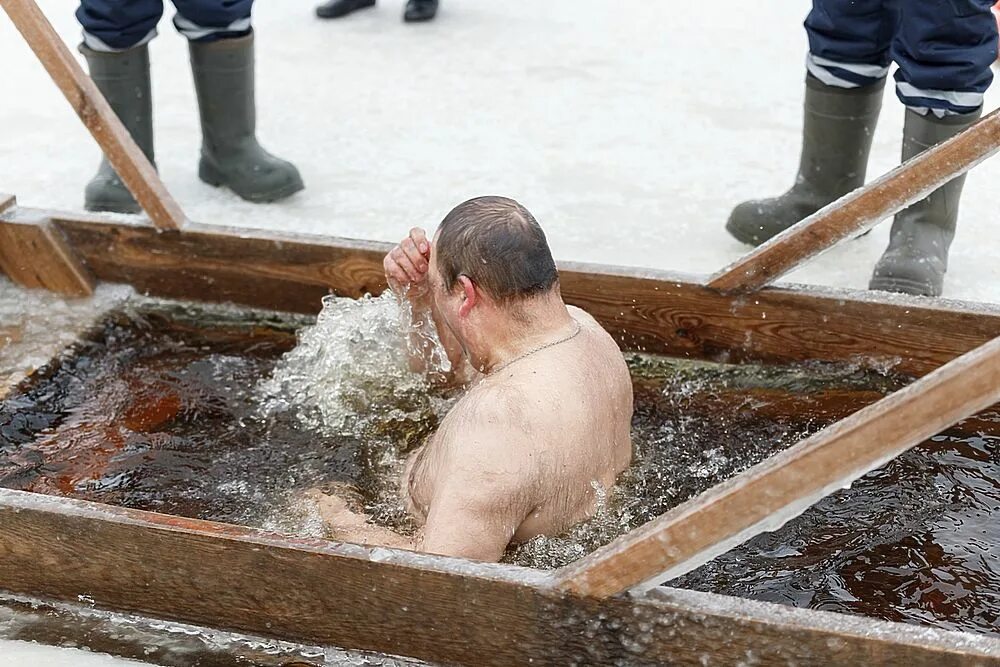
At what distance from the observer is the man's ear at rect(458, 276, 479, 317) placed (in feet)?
7.84

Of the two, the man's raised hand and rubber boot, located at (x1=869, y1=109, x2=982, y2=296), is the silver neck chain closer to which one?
the man's raised hand

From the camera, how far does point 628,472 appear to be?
2693mm

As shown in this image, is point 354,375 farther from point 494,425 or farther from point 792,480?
point 792,480

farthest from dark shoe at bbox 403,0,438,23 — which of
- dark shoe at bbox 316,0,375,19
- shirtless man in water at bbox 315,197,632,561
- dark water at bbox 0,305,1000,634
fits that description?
shirtless man in water at bbox 315,197,632,561

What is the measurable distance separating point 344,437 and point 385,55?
11.7ft

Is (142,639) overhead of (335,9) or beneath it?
overhead

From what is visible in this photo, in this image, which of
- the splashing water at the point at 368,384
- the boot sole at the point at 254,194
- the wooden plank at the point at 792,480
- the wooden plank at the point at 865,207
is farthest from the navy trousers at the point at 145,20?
the wooden plank at the point at 792,480

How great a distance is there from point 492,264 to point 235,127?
2361 millimetres

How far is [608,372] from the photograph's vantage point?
8.15 ft

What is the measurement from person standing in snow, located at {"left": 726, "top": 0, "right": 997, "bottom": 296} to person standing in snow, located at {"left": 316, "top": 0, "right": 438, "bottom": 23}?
10.1ft

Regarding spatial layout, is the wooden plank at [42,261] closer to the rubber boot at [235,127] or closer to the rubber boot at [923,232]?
the rubber boot at [235,127]

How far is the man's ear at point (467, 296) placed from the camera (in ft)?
7.84

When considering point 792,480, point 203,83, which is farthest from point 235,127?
point 792,480

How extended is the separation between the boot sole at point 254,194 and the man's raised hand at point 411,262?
1.85m
